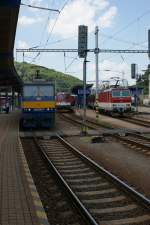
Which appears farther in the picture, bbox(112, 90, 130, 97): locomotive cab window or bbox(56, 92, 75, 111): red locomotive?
bbox(56, 92, 75, 111): red locomotive

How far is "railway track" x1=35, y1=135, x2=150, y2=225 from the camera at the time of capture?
9.29m

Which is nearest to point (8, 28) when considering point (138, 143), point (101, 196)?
point (138, 143)

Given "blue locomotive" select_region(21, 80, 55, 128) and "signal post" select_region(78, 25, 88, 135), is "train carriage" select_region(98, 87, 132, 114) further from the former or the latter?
"signal post" select_region(78, 25, 88, 135)

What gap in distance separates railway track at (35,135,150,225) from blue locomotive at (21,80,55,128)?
52.8 ft

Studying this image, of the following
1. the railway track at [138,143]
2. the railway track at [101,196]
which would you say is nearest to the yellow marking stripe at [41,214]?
the railway track at [101,196]

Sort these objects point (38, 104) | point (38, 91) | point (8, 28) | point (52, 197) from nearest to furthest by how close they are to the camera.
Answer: point (52, 197) < point (8, 28) < point (38, 104) < point (38, 91)

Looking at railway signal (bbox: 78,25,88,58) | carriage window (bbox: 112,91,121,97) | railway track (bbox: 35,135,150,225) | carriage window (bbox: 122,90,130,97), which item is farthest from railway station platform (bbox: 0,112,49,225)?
carriage window (bbox: 122,90,130,97)

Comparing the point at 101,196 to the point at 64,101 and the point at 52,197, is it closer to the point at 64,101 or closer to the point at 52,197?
the point at 52,197

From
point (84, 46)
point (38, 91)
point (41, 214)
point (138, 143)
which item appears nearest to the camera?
point (41, 214)

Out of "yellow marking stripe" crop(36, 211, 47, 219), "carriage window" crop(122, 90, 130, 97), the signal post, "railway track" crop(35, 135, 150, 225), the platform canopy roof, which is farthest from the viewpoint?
"carriage window" crop(122, 90, 130, 97)

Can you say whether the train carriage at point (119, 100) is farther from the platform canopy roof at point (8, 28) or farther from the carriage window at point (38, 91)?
the carriage window at point (38, 91)

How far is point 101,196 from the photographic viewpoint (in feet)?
37.4

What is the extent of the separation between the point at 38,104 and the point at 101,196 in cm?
2236

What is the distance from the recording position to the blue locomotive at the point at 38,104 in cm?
3334
